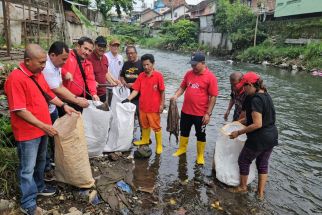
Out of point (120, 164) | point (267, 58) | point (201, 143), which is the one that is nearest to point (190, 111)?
point (201, 143)

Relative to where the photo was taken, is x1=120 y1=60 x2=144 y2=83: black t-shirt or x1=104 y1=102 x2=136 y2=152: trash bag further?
x1=120 y1=60 x2=144 y2=83: black t-shirt

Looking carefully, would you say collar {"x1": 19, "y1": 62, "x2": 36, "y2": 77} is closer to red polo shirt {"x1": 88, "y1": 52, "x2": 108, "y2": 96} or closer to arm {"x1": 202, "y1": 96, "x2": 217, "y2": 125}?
red polo shirt {"x1": 88, "y1": 52, "x2": 108, "y2": 96}

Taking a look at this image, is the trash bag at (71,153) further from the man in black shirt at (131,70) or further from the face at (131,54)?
the face at (131,54)

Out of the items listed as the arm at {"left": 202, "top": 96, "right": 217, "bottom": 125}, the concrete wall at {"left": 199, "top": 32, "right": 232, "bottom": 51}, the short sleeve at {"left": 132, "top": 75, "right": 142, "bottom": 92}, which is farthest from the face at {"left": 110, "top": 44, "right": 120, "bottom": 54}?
the concrete wall at {"left": 199, "top": 32, "right": 232, "bottom": 51}

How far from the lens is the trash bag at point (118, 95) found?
5.59 metres

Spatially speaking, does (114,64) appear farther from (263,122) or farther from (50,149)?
(263,122)

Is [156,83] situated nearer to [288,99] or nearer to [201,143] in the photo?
[201,143]

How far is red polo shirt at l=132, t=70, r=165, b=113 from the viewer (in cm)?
527

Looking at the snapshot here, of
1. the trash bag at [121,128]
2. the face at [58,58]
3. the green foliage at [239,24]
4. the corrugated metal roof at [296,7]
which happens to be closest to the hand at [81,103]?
the face at [58,58]

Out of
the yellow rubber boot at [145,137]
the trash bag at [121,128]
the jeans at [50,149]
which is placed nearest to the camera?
the jeans at [50,149]

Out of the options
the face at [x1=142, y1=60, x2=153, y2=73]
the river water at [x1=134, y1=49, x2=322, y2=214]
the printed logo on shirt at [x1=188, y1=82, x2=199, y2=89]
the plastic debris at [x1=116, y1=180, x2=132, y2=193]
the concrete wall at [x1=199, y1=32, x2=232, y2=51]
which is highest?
the concrete wall at [x1=199, y1=32, x2=232, y2=51]

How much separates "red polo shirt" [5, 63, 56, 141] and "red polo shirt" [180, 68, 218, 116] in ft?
7.93

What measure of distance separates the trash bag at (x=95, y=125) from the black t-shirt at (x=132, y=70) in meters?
1.50

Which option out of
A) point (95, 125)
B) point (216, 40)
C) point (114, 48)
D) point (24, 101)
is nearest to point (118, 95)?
point (114, 48)
